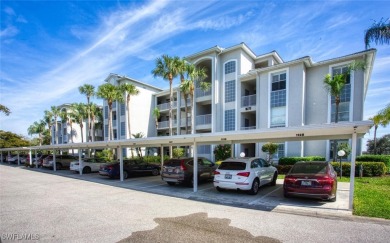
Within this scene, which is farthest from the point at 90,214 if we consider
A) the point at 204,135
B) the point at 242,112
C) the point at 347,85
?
the point at 347,85

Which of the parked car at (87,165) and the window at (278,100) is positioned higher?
the window at (278,100)

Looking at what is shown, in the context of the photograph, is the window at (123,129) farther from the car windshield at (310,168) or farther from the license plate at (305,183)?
the license plate at (305,183)

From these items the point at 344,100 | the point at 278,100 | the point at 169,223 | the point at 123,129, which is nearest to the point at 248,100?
the point at 278,100

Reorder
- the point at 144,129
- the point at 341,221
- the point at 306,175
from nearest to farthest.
Answer: the point at 341,221 < the point at 306,175 < the point at 144,129

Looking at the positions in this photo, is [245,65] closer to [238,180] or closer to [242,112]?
[242,112]

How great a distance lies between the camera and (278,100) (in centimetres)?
2038

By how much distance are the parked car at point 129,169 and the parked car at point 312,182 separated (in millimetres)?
10925

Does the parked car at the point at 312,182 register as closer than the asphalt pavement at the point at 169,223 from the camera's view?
No

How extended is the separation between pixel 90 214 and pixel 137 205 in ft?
5.21

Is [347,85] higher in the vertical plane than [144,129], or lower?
higher

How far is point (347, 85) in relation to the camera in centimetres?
1767

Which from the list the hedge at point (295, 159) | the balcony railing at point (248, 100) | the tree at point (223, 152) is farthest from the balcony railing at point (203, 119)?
the hedge at point (295, 159)

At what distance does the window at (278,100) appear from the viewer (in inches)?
791

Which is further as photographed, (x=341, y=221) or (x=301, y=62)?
(x=301, y=62)
